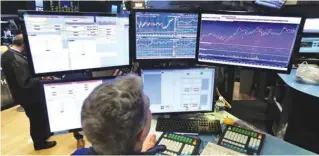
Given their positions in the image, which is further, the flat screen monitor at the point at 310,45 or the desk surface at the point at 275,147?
the flat screen monitor at the point at 310,45

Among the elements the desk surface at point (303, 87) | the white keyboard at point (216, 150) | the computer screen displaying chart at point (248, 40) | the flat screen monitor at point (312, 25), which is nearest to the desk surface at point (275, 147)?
the white keyboard at point (216, 150)

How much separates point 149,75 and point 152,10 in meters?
0.39

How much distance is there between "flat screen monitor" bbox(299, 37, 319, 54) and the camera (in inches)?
110

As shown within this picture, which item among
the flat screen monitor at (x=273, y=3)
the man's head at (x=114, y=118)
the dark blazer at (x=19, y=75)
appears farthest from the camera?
the flat screen monitor at (x=273, y=3)

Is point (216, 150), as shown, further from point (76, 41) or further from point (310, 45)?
point (310, 45)

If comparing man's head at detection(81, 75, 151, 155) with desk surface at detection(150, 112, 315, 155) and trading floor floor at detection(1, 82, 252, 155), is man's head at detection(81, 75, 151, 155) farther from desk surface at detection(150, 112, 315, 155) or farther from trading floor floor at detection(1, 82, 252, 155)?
trading floor floor at detection(1, 82, 252, 155)

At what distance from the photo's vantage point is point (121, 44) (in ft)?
4.79

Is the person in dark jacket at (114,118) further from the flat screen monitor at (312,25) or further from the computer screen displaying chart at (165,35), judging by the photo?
the flat screen monitor at (312,25)

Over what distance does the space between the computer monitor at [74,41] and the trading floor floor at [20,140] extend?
1663 millimetres

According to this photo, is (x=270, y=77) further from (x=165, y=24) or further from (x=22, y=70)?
(x=22, y=70)

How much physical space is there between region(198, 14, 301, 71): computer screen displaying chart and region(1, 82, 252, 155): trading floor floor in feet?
6.51

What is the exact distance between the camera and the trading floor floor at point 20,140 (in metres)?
2.81

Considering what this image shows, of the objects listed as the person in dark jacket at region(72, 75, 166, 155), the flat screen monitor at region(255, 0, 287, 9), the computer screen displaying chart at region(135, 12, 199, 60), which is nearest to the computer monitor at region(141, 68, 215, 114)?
the computer screen displaying chart at region(135, 12, 199, 60)

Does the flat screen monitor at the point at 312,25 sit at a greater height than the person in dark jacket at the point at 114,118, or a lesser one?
greater
